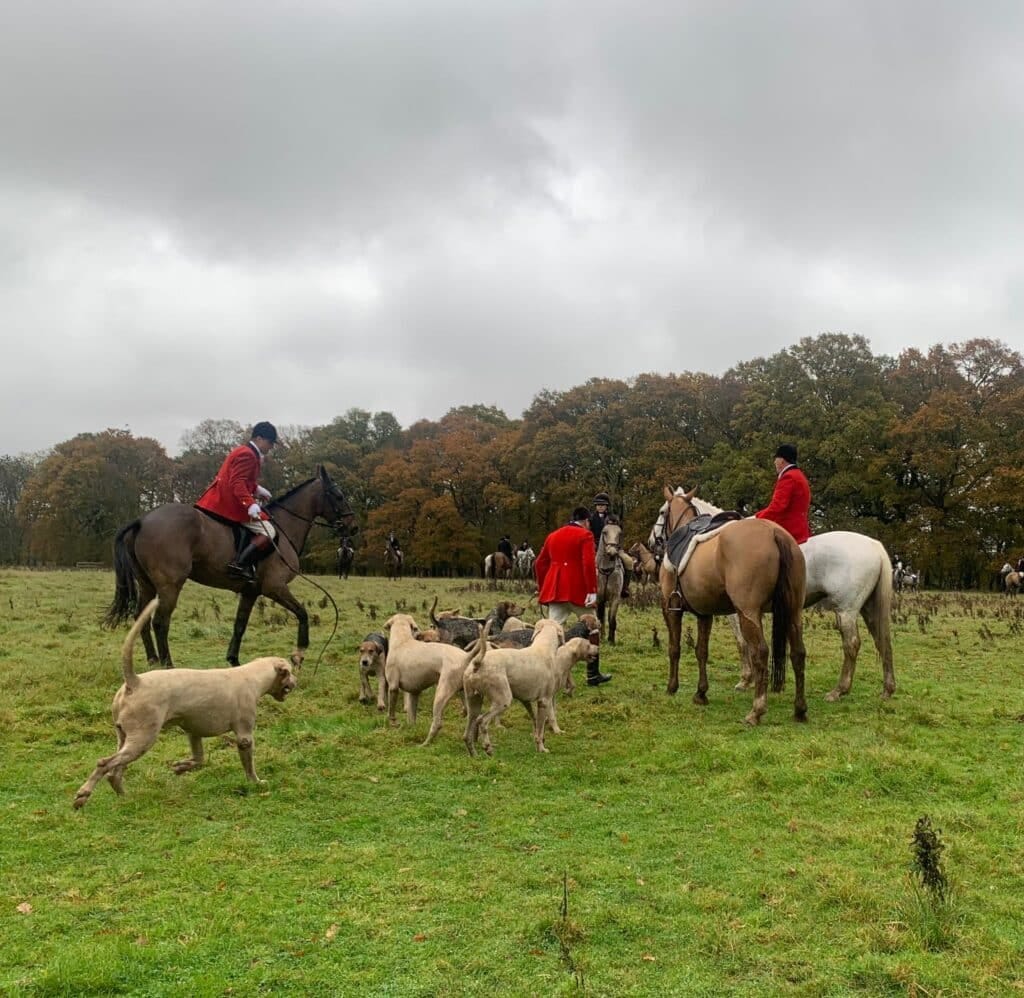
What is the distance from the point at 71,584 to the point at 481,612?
613 inches

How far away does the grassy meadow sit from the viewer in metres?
3.66

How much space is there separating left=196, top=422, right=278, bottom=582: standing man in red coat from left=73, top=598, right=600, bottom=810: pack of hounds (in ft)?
7.02

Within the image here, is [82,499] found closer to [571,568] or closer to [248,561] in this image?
[248,561]

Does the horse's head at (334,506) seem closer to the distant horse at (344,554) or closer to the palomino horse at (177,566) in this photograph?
the palomino horse at (177,566)

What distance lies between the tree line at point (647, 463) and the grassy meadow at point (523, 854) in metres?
23.3

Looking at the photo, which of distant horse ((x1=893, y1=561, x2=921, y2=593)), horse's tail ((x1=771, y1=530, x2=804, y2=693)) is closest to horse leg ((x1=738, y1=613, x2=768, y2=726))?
horse's tail ((x1=771, y1=530, x2=804, y2=693))

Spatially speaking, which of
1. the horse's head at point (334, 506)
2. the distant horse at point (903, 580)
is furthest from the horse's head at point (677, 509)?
the distant horse at point (903, 580)

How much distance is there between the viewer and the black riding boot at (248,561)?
37.5 ft

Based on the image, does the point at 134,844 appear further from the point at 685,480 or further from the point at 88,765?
the point at 685,480

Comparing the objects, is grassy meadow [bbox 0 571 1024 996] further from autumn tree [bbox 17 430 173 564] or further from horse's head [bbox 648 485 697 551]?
autumn tree [bbox 17 430 173 564]

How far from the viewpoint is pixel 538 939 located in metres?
3.92

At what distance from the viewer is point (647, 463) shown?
45625mm

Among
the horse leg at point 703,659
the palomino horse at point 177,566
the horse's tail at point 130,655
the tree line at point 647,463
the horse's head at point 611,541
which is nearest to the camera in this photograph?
the horse's tail at point 130,655

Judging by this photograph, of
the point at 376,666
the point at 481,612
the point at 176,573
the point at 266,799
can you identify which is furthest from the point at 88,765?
the point at 481,612
